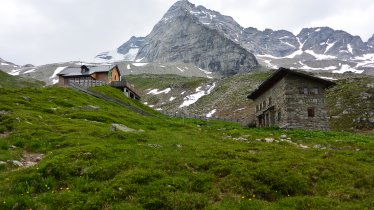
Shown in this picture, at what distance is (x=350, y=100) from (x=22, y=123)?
76606 millimetres

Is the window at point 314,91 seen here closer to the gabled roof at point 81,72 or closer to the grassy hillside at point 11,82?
the gabled roof at point 81,72

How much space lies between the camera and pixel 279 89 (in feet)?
174

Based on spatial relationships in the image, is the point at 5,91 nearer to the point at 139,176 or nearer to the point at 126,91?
the point at 139,176

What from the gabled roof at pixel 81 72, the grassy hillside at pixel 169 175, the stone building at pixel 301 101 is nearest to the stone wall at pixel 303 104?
the stone building at pixel 301 101

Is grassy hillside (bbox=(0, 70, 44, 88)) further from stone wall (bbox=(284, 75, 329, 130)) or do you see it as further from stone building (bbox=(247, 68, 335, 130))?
stone wall (bbox=(284, 75, 329, 130))

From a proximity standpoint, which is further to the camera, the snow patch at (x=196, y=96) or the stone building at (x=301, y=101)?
the snow patch at (x=196, y=96)

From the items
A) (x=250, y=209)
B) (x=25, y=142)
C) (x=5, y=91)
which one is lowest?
(x=250, y=209)

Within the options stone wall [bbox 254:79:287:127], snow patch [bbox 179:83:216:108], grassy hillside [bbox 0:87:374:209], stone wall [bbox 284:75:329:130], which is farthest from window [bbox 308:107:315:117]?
snow patch [bbox 179:83:216:108]

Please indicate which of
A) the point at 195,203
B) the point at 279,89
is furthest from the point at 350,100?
the point at 195,203

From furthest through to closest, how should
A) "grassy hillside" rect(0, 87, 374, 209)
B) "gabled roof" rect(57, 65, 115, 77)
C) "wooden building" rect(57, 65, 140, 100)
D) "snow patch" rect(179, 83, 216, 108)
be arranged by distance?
"snow patch" rect(179, 83, 216, 108)
"gabled roof" rect(57, 65, 115, 77)
"wooden building" rect(57, 65, 140, 100)
"grassy hillside" rect(0, 87, 374, 209)

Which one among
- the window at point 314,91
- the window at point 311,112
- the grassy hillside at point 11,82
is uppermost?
the grassy hillside at point 11,82

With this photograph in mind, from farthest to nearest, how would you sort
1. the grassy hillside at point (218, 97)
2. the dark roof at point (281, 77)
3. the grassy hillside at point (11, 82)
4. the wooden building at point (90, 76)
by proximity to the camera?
the grassy hillside at point (218, 97), the grassy hillside at point (11, 82), the wooden building at point (90, 76), the dark roof at point (281, 77)

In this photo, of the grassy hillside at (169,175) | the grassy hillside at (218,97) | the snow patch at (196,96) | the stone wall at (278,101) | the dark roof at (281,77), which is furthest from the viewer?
the snow patch at (196,96)

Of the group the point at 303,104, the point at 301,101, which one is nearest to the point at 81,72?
the point at 301,101
